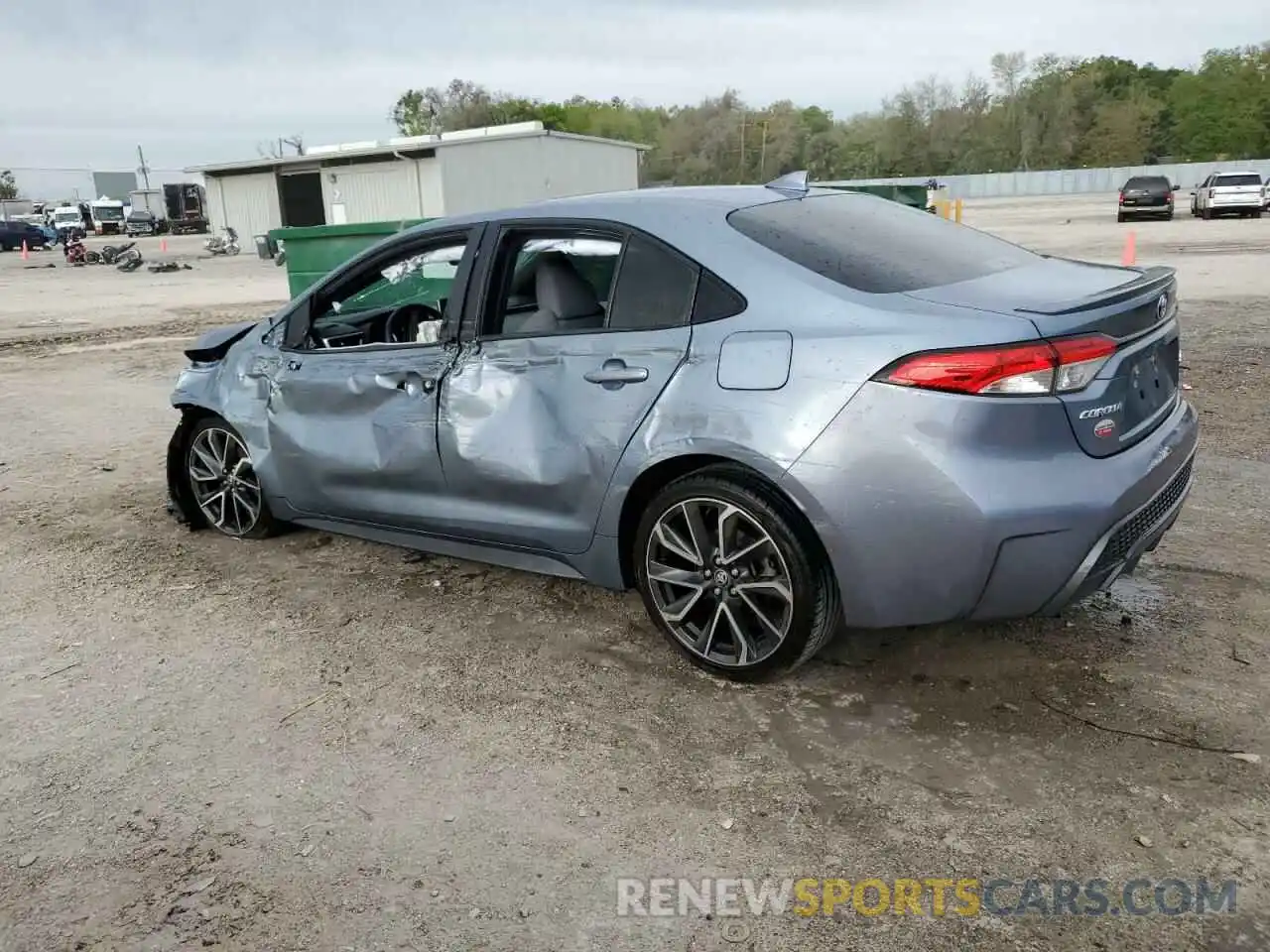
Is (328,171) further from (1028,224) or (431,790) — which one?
(431,790)

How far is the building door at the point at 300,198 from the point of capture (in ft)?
137

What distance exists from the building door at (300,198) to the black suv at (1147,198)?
97.5 ft

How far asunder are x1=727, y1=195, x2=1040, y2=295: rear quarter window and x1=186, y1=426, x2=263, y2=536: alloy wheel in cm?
290

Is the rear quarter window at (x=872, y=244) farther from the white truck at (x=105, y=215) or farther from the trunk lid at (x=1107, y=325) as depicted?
the white truck at (x=105, y=215)

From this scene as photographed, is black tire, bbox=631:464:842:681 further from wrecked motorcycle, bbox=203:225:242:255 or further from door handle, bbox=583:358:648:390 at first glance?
wrecked motorcycle, bbox=203:225:242:255

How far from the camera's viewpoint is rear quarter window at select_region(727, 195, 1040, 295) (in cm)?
334

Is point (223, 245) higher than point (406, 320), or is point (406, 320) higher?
point (406, 320)

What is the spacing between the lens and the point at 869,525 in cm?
309

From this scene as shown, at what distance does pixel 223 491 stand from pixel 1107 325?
4173 millimetres

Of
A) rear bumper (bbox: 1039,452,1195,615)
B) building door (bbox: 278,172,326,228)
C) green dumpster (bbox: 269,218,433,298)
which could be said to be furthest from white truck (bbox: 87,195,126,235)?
rear bumper (bbox: 1039,452,1195,615)

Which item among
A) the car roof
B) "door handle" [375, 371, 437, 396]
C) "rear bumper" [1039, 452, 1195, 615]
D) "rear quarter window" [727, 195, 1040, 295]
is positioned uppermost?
the car roof

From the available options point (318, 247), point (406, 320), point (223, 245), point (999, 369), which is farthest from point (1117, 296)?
point (223, 245)

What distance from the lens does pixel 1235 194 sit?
3388 centimetres

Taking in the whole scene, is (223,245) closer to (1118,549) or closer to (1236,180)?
(1236,180)
